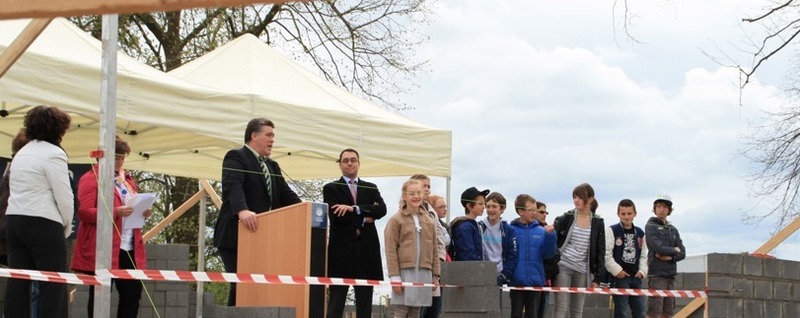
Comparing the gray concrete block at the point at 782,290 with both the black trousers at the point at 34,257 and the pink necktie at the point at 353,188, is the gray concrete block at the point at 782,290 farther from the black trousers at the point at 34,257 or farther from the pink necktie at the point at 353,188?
the black trousers at the point at 34,257

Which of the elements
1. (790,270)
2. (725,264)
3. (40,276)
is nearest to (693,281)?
(725,264)

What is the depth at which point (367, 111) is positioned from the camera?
1174cm

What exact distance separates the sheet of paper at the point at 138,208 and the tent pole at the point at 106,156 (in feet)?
1.16

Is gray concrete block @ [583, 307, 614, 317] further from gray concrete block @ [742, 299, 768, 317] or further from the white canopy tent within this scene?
the white canopy tent

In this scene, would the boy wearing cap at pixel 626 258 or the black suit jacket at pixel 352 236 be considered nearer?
the black suit jacket at pixel 352 236

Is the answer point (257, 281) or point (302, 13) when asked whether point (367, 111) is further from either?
point (302, 13)

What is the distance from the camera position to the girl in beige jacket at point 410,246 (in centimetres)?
953

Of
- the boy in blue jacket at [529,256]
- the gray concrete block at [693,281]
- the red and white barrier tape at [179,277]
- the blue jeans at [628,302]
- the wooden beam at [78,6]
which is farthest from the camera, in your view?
the gray concrete block at [693,281]

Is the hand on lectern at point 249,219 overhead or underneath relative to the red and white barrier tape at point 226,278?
overhead

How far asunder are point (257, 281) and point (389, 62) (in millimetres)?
15143

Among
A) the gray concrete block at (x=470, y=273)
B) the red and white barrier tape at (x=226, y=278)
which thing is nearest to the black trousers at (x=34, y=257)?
the red and white barrier tape at (x=226, y=278)

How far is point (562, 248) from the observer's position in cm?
1160

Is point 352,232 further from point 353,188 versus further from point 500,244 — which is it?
point 500,244

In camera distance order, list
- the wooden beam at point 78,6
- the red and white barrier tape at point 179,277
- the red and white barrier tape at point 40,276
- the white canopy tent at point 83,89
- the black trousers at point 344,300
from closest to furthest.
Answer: the wooden beam at point 78,6 < the red and white barrier tape at point 40,276 < the red and white barrier tape at point 179,277 < the white canopy tent at point 83,89 < the black trousers at point 344,300
